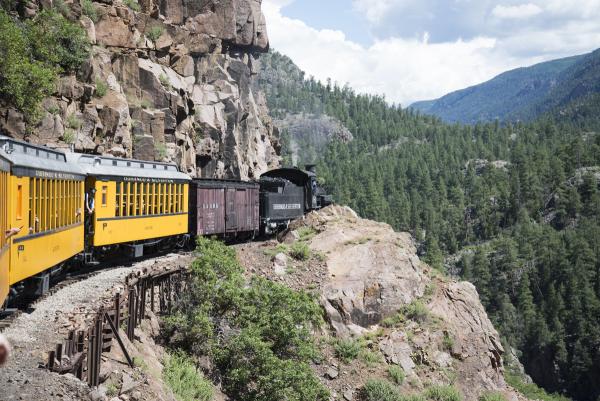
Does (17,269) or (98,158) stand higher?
(98,158)

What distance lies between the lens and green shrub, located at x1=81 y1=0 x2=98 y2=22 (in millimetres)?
44281

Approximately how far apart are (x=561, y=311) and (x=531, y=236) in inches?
1286

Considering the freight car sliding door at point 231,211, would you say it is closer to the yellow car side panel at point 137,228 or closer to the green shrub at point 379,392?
the yellow car side panel at point 137,228

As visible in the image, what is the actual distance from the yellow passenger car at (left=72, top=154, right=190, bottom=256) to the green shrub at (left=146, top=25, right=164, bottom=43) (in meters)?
26.6

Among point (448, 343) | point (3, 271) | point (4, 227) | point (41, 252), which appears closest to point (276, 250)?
point (448, 343)

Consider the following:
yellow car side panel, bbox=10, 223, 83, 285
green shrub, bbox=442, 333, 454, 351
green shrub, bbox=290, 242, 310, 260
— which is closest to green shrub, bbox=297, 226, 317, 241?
green shrub, bbox=290, 242, 310, 260

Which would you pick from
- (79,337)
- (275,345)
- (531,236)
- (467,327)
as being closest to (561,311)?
(531,236)

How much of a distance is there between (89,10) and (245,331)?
33.3 metres

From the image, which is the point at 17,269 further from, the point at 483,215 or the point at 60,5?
the point at 483,215

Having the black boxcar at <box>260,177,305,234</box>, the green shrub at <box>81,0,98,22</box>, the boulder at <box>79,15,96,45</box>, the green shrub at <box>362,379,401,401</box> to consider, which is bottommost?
the green shrub at <box>362,379,401,401</box>

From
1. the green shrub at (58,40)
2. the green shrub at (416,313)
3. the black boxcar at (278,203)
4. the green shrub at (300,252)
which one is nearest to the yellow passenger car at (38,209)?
the green shrub at (300,252)

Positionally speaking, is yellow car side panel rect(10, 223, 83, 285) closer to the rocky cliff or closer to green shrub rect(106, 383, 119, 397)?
green shrub rect(106, 383, 119, 397)

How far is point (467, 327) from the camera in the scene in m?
28.2

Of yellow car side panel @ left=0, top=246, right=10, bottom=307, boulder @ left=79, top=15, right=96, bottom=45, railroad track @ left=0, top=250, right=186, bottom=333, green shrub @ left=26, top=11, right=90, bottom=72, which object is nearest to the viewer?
yellow car side panel @ left=0, top=246, right=10, bottom=307
